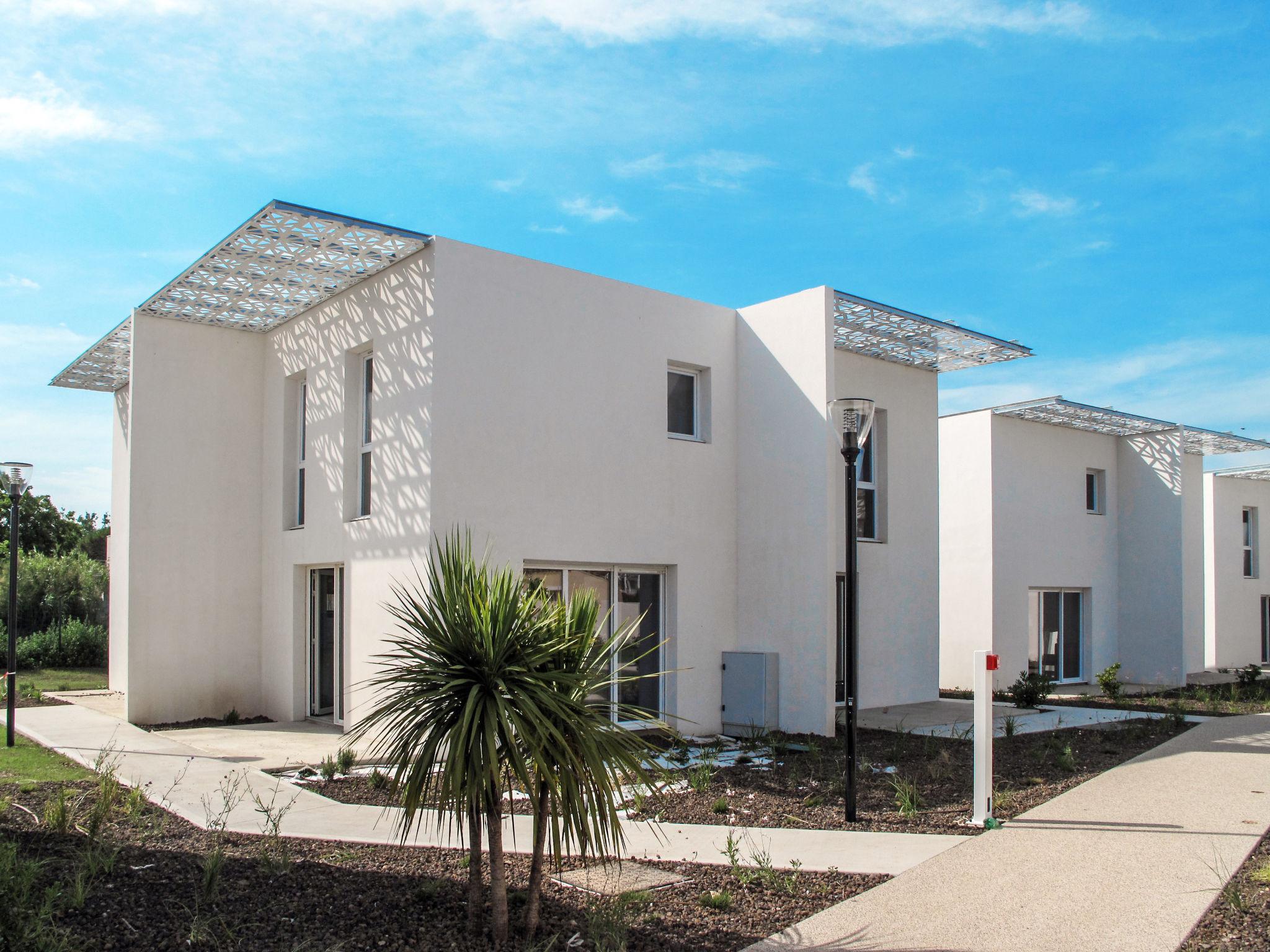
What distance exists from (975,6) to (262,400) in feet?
31.9

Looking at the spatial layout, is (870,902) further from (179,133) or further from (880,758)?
(179,133)

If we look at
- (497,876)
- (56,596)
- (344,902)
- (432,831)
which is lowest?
(432,831)

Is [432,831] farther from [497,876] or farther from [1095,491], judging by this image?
[1095,491]

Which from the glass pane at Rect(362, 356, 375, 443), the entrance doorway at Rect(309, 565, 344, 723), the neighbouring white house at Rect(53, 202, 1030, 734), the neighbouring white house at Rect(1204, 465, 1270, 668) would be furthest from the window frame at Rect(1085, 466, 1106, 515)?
the entrance doorway at Rect(309, 565, 344, 723)

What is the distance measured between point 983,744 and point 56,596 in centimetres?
2031

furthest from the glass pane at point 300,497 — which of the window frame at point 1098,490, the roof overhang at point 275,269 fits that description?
the window frame at point 1098,490

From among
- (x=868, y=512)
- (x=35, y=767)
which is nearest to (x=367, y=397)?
(x=35, y=767)

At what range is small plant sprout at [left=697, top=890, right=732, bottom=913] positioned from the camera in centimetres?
507

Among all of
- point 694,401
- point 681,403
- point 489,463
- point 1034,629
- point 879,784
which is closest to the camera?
point 879,784

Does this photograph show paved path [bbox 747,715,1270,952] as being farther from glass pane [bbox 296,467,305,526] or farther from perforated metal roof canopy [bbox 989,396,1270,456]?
glass pane [bbox 296,467,305,526]

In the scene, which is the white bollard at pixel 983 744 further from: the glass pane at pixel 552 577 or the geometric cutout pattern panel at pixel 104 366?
the geometric cutout pattern panel at pixel 104 366

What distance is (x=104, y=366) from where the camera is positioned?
14703 millimetres

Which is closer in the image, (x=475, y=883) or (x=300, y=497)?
(x=475, y=883)

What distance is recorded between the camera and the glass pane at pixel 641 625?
11.0 meters
